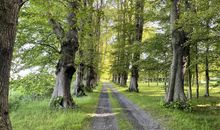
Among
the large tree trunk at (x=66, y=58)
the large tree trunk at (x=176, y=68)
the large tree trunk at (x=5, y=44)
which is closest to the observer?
the large tree trunk at (x=5, y=44)

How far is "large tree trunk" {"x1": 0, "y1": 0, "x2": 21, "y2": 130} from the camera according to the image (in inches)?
201

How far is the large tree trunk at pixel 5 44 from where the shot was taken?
16.8 ft

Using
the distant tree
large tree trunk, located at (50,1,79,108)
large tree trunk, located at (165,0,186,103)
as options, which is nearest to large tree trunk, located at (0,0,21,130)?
the distant tree

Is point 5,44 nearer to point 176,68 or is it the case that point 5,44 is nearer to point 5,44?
point 5,44

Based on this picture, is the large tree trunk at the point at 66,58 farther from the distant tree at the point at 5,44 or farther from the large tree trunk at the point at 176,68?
the distant tree at the point at 5,44

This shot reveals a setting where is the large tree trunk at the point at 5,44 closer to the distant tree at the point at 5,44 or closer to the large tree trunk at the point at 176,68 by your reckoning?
the distant tree at the point at 5,44

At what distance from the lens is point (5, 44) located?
521 cm

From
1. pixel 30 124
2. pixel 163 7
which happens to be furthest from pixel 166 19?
pixel 30 124

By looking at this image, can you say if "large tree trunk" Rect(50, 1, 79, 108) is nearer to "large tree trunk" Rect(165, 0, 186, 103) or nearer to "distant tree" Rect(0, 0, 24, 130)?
"large tree trunk" Rect(165, 0, 186, 103)

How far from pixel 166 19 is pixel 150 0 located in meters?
4.21

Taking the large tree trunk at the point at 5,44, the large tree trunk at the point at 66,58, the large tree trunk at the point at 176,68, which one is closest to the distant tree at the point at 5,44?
the large tree trunk at the point at 5,44

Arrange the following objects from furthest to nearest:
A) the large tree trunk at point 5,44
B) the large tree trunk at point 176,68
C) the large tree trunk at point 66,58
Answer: the large tree trunk at point 176,68, the large tree trunk at point 66,58, the large tree trunk at point 5,44

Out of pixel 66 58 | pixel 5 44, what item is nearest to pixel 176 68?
pixel 66 58

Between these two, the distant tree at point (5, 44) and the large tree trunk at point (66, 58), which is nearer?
the distant tree at point (5, 44)
